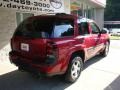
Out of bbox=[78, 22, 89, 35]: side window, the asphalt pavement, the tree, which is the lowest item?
the asphalt pavement

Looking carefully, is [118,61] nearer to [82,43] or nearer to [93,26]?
[93,26]

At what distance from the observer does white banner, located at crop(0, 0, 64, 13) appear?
747 centimetres

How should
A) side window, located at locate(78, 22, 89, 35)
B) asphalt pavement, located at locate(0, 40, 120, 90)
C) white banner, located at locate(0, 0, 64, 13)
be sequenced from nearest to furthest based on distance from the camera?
asphalt pavement, located at locate(0, 40, 120, 90)
side window, located at locate(78, 22, 89, 35)
white banner, located at locate(0, 0, 64, 13)

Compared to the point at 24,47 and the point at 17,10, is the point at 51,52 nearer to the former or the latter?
the point at 24,47

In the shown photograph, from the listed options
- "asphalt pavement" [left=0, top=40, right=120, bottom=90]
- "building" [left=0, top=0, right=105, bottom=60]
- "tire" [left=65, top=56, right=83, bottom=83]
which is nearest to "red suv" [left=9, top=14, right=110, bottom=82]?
"tire" [left=65, top=56, right=83, bottom=83]

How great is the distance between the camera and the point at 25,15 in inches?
346

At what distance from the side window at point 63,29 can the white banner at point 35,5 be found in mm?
3124

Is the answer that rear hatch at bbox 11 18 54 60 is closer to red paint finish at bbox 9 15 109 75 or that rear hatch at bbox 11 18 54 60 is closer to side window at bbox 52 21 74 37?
red paint finish at bbox 9 15 109 75

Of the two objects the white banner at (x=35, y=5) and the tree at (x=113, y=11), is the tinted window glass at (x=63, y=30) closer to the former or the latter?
the white banner at (x=35, y=5)

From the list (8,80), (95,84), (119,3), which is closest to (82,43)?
(95,84)

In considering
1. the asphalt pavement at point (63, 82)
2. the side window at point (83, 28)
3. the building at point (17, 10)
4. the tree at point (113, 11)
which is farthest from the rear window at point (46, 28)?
the tree at point (113, 11)

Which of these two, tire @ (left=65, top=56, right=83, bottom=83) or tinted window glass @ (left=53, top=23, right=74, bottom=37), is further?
tire @ (left=65, top=56, right=83, bottom=83)

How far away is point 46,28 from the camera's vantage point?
190 inches

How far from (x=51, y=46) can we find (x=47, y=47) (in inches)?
3.9
